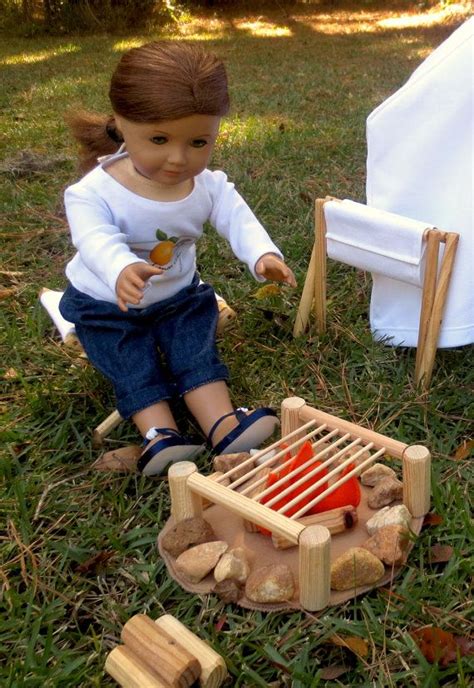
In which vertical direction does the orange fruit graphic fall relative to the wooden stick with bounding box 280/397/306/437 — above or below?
above

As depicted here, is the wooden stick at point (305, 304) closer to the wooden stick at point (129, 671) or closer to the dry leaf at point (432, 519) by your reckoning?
the dry leaf at point (432, 519)

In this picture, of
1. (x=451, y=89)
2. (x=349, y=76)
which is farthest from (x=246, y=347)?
(x=349, y=76)

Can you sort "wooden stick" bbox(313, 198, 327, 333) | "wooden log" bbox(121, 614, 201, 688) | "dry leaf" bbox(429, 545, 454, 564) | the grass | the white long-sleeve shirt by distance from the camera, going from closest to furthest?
"wooden log" bbox(121, 614, 201, 688), the grass, "dry leaf" bbox(429, 545, 454, 564), the white long-sleeve shirt, "wooden stick" bbox(313, 198, 327, 333)

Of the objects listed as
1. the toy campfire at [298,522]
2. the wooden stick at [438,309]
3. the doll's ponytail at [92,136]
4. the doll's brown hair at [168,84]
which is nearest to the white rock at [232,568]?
the toy campfire at [298,522]

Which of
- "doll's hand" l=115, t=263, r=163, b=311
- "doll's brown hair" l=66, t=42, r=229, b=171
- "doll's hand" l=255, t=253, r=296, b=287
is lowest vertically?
"doll's hand" l=255, t=253, r=296, b=287

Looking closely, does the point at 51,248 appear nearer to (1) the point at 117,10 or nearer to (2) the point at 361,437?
(2) the point at 361,437

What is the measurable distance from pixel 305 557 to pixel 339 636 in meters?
0.15

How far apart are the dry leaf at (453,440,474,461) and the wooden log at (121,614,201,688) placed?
765mm

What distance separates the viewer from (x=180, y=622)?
47.9 inches

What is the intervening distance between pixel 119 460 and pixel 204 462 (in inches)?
7.3

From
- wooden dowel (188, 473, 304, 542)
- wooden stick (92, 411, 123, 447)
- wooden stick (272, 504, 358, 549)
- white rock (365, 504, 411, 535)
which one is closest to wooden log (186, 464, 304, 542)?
wooden dowel (188, 473, 304, 542)

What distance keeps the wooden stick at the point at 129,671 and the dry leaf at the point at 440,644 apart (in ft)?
1.30

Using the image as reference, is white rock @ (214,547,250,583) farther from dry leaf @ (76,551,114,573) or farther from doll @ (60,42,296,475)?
doll @ (60,42,296,475)

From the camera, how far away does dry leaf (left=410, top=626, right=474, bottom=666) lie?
114 cm
